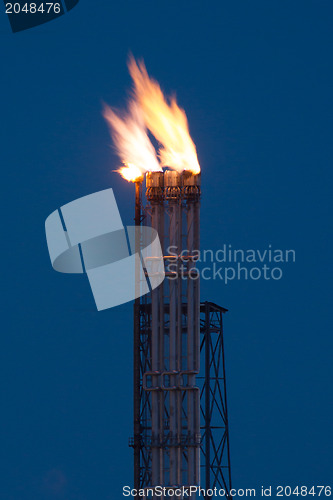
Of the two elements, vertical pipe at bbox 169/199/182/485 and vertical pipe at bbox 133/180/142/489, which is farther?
vertical pipe at bbox 133/180/142/489

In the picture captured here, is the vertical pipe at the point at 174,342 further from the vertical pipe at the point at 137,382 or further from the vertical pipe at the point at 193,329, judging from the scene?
the vertical pipe at the point at 137,382

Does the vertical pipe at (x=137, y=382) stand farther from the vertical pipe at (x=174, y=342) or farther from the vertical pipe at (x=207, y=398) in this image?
the vertical pipe at (x=207, y=398)

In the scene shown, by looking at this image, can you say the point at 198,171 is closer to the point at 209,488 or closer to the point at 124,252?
the point at 124,252

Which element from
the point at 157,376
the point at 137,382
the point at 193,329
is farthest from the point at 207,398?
the point at 193,329

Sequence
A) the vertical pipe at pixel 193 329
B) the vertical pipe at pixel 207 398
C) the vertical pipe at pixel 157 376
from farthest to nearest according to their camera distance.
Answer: the vertical pipe at pixel 207 398 → the vertical pipe at pixel 157 376 → the vertical pipe at pixel 193 329

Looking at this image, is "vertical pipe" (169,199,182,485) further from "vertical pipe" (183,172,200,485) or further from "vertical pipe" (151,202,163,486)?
"vertical pipe" (151,202,163,486)

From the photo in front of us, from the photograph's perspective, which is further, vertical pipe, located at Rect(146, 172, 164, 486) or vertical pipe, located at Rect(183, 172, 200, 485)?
vertical pipe, located at Rect(146, 172, 164, 486)

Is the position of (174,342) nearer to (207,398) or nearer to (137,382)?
(137,382)

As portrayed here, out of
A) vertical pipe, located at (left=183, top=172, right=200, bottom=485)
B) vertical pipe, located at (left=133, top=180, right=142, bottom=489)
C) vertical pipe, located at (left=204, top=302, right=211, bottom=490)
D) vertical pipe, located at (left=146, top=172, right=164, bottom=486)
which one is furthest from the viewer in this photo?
vertical pipe, located at (left=204, top=302, right=211, bottom=490)

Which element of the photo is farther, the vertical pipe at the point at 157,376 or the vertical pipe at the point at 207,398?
the vertical pipe at the point at 207,398

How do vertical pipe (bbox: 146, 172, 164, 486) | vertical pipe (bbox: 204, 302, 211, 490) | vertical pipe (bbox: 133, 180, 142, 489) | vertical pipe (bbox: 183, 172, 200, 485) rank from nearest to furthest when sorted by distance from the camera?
vertical pipe (bbox: 183, 172, 200, 485) < vertical pipe (bbox: 146, 172, 164, 486) < vertical pipe (bbox: 133, 180, 142, 489) < vertical pipe (bbox: 204, 302, 211, 490)

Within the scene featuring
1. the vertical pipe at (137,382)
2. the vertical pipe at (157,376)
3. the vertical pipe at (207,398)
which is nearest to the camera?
the vertical pipe at (157,376)

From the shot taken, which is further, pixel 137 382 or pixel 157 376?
pixel 137 382

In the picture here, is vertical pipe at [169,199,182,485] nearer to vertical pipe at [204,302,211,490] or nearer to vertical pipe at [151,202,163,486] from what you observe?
vertical pipe at [151,202,163,486]
